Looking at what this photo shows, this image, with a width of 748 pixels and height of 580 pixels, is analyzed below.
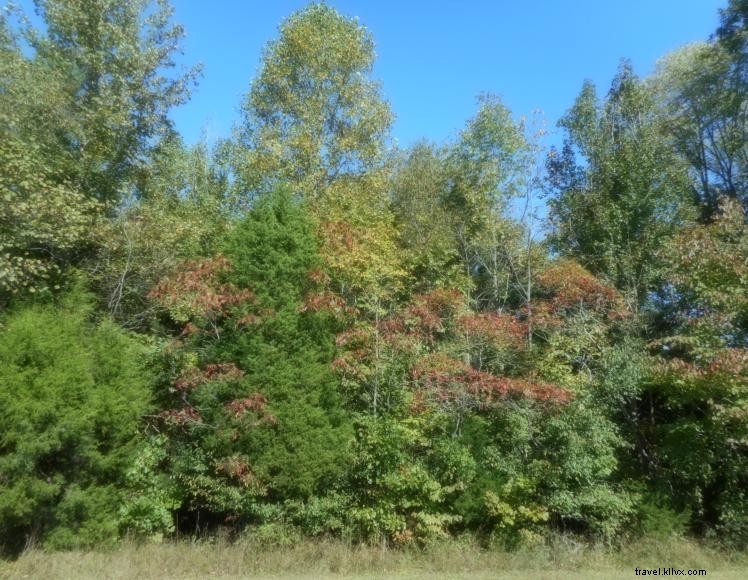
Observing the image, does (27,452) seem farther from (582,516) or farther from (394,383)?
(582,516)

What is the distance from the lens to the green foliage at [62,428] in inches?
351

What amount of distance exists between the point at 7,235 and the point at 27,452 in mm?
4838

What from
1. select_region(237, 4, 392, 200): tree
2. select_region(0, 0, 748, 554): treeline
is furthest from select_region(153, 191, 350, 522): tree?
select_region(237, 4, 392, 200): tree

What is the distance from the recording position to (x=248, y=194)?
1666 centimetres

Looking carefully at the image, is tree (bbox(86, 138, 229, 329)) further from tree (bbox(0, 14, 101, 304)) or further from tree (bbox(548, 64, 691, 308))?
tree (bbox(548, 64, 691, 308))

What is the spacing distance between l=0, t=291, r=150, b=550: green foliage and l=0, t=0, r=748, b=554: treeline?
4 centimetres

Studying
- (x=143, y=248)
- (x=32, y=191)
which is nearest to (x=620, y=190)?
(x=143, y=248)

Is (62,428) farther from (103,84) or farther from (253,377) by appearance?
(103,84)

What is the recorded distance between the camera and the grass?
887 cm

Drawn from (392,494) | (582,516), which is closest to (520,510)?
(582,516)

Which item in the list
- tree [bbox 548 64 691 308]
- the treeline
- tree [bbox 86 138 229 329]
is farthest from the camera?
tree [bbox 548 64 691 308]

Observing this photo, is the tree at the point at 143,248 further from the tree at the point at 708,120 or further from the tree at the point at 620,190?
the tree at the point at 708,120

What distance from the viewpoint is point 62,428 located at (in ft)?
29.9

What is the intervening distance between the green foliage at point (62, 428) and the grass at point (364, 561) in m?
0.60
